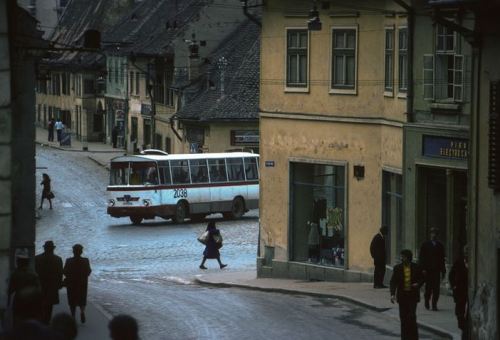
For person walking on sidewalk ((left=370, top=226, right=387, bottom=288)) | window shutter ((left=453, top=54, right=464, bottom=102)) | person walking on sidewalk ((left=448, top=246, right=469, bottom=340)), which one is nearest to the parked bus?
person walking on sidewalk ((left=370, top=226, right=387, bottom=288))

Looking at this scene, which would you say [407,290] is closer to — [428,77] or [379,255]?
[379,255]

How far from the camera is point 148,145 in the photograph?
82.6m

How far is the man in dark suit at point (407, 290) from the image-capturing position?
883 inches

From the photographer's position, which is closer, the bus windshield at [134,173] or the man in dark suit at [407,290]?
the man in dark suit at [407,290]

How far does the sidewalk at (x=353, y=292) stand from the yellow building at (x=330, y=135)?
3.17ft

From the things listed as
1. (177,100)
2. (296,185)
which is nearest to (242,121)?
(177,100)

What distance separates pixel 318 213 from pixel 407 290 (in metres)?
13.6

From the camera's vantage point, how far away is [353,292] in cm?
3089

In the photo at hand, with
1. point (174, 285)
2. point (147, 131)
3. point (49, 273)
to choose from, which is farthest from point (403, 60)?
point (147, 131)

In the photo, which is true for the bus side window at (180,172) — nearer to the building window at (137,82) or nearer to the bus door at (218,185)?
A: the bus door at (218,185)

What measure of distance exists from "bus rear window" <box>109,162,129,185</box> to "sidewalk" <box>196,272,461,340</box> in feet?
54.6

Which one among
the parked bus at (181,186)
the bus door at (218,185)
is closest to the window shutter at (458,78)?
the parked bus at (181,186)

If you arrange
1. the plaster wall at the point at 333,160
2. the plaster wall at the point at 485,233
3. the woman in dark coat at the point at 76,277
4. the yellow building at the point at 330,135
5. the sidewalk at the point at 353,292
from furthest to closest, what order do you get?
1. the plaster wall at the point at 333,160
2. the yellow building at the point at 330,135
3. the sidewalk at the point at 353,292
4. the woman in dark coat at the point at 76,277
5. the plaster wall at the point at 485,233

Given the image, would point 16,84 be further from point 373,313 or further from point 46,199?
point 46,199
